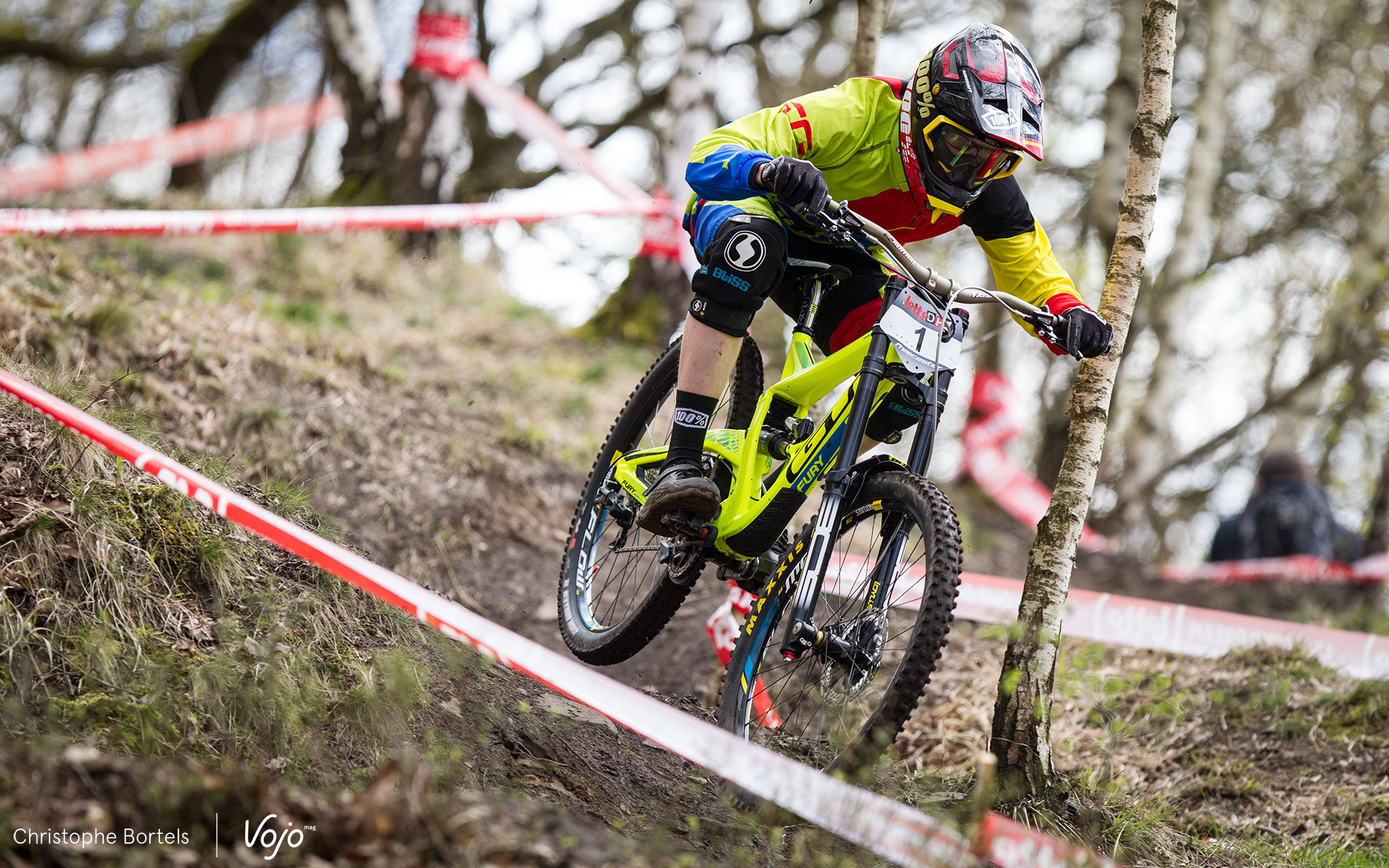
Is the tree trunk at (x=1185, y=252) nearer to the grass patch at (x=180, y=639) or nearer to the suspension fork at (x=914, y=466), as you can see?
the suspension fork at (x=914, y=466)

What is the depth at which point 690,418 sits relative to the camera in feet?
11.7

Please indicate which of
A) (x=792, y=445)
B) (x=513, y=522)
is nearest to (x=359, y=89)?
(x=513, y=522)

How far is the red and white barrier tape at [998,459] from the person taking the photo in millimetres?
9477

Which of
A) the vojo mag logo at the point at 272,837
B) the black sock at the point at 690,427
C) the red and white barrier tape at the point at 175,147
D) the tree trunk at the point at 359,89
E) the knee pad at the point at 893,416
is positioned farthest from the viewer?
the red and white barrier tape at the point at 175,147

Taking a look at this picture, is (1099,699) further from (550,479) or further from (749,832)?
(550,479)

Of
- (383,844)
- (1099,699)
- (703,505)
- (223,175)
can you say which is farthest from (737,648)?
(223,175)

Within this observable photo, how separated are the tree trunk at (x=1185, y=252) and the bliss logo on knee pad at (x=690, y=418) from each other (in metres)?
7.47

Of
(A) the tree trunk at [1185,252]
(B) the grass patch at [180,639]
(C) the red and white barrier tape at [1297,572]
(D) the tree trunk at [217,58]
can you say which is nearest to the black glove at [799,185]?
(B) the grass patch at [180,639]

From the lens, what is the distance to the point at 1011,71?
311 cm

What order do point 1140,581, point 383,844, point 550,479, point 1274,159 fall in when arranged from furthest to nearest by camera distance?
point 1274,159, point 1140,581, point 550,479, point 383,844

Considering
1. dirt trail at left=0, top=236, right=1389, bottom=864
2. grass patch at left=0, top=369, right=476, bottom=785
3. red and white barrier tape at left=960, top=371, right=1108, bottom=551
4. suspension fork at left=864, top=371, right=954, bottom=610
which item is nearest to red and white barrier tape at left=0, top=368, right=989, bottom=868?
grass patch at left=0, top=369, right=476, bottom=785

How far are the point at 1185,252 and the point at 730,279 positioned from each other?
305 inches

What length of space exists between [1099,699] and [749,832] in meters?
2.78

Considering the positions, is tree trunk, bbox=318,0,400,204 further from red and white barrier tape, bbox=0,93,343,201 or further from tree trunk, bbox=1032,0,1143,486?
tree trunk, bbox=1032,0,1143,486
